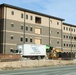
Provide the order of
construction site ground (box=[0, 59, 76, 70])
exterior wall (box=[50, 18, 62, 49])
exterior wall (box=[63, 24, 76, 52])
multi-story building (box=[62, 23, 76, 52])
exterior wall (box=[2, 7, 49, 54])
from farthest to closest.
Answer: exterior wall (box=[63, 24, 76, 52]) < multi-story building (box=[62, 23, 76, 52]) < exterior wall (box=[50, 18, 62, 49]) < exterior wall (box=[2, 7, 49, 54]) < construction site ground (box=[0, 59, 76, 70])

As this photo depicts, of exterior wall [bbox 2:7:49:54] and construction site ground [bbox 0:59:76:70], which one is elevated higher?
exterior wall [bbox 2:7:49:54]

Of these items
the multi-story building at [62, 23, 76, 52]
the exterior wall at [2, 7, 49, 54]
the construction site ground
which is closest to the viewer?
the construction site ground

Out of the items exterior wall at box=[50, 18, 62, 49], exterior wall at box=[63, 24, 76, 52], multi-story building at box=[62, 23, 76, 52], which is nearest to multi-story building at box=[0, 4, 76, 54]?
exterior wall at box=[50, 18, 62, 49]

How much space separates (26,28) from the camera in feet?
258

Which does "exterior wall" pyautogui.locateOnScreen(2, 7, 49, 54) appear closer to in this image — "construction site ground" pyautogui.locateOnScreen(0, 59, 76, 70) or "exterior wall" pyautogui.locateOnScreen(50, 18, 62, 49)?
"exterior wall" pyautogui.locateOnScreen(50, 18, 62, 49)

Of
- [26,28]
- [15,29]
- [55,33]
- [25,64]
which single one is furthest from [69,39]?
[25,64]

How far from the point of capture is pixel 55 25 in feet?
305

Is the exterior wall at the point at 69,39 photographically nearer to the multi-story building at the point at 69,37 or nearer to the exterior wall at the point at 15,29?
the multi-story building at the point at 69,37

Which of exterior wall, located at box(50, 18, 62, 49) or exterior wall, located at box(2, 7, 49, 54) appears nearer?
exterior wall, located at box(2, 7, 49, 54)

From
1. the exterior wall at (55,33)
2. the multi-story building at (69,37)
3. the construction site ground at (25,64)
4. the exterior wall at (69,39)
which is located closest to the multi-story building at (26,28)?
the exterior wall at (55,33)

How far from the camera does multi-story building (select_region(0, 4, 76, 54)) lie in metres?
70.6

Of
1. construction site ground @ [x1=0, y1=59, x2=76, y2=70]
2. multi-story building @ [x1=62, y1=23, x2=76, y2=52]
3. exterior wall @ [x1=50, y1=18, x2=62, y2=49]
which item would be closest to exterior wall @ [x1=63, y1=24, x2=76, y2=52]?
multi-story building @ [x1=62, y1=23, x2=76, y2=52]

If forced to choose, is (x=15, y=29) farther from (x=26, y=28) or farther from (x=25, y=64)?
(x=25, y=64)

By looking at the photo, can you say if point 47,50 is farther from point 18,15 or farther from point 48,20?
point 48,20
